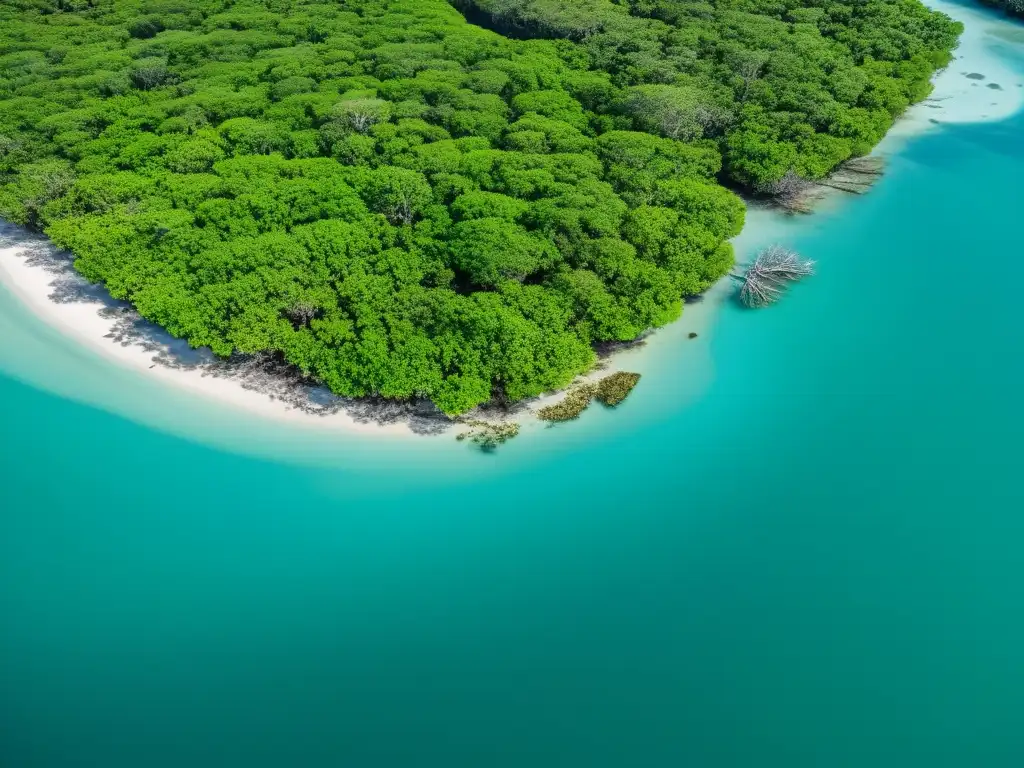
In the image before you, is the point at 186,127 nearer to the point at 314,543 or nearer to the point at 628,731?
the point at 314,543

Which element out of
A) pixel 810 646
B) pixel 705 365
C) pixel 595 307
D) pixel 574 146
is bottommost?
pixel 810 646

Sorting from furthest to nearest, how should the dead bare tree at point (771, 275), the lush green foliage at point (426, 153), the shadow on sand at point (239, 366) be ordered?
the dead bare tree at point (771, 275), the lush green foliage at point (426, 153), the shadow on sand at point (239, 366)

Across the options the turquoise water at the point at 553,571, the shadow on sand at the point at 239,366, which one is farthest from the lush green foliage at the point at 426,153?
the turquoise water at the point at 553,571

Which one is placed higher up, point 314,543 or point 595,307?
point 595,307

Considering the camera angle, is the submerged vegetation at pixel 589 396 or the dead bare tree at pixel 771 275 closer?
the submerged vegetation at pixel 589 396

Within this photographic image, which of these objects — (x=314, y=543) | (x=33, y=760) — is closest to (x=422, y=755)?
(x=314, y=543)

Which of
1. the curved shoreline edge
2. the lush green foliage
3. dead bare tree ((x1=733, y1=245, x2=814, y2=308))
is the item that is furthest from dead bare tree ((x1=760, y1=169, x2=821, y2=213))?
dead bare tree ((x1=733, y1=245, x2=814, y2=308))

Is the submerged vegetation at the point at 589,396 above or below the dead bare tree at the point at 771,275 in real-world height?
below

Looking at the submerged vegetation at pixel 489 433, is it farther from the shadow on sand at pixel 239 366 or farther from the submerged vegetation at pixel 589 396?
the submerged vegetation at pixel 589 396
